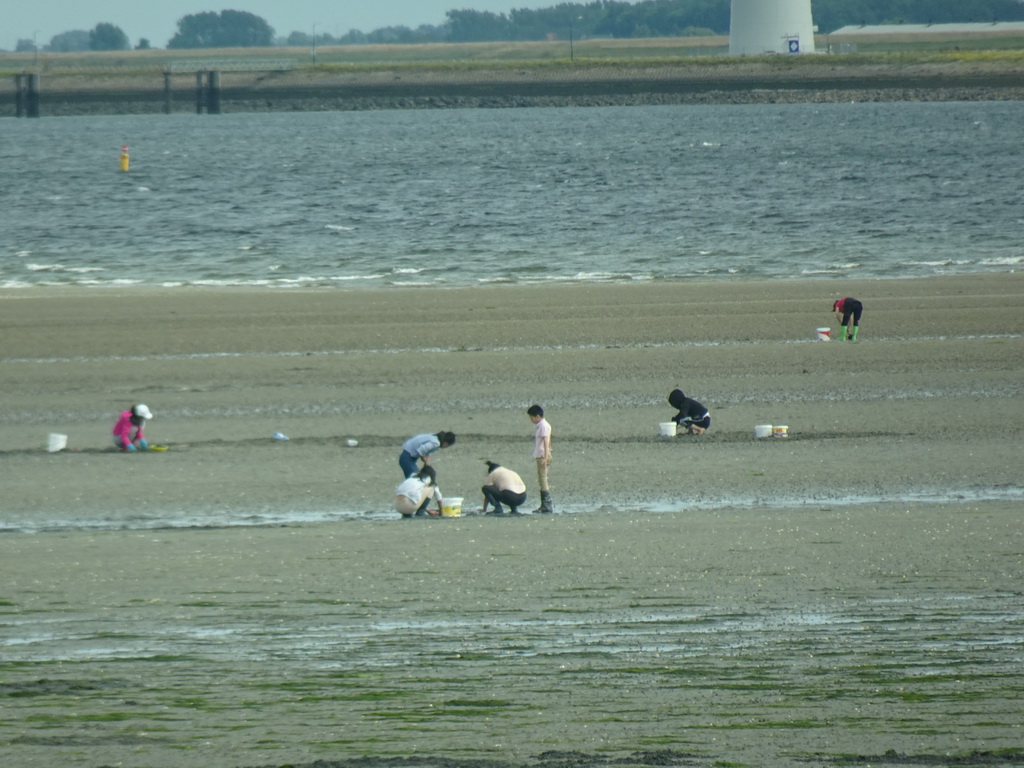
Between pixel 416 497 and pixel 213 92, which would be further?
pixel 213 92

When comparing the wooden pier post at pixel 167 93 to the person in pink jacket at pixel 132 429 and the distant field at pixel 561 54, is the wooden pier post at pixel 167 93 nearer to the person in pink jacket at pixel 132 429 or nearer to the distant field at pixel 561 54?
the distant field at pixel 561 54

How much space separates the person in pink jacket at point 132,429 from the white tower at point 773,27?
13091cm

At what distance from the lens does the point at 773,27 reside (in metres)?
138

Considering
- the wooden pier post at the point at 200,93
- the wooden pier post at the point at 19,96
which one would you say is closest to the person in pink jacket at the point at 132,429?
the wooden pier post at the point at 200,93

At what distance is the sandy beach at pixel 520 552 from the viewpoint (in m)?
7.05

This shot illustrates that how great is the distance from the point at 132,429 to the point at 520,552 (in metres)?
6.63

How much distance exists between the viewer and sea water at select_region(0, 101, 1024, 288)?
3312 cm

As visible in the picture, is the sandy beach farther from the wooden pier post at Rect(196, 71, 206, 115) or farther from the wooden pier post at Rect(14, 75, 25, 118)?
the wooden pier post at Rect(14, 75, 25, 118)

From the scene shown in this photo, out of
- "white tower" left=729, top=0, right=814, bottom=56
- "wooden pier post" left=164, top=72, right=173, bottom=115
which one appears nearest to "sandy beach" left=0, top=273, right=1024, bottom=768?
"wooden pier post" left=164, top=72, right=173, bottom=115

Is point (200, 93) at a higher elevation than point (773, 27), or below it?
below

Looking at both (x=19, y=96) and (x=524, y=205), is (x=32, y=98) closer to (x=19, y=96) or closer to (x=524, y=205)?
(x=19, y=96)

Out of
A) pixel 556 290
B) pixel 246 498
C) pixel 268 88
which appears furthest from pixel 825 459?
pixel 268 88

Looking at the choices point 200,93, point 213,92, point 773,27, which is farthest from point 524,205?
point 773,27

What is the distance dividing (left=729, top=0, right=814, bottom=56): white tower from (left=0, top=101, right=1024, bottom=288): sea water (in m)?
37.5
